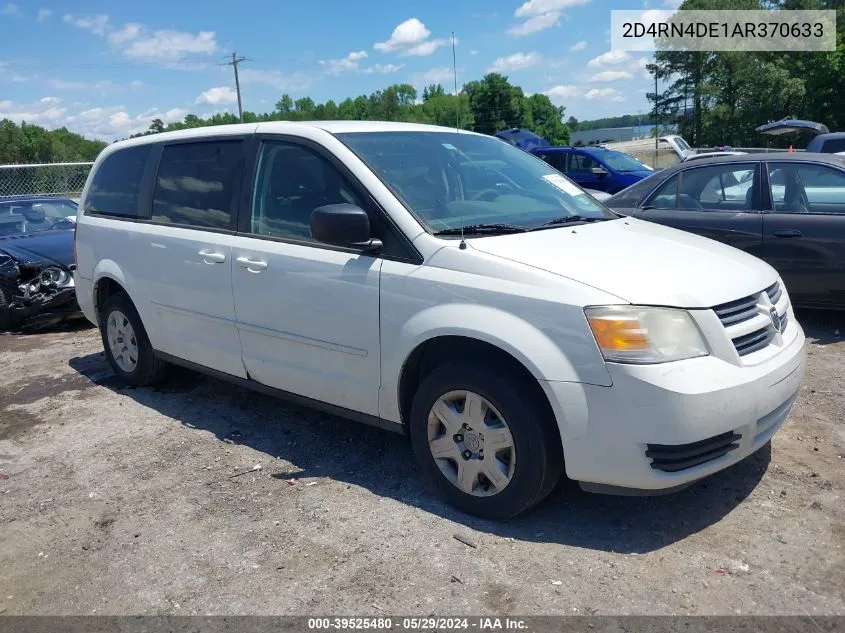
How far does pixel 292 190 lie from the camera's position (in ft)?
13.5

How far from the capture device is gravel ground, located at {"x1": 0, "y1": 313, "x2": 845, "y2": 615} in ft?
9.35

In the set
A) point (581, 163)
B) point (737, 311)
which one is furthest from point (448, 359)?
point (581, 163)

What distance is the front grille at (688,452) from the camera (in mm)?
2938

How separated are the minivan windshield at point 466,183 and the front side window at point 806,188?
270 centimetres

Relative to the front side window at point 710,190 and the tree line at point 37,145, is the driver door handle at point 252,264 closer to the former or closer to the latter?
the front side window at point 710,190

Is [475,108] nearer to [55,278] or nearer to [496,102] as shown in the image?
[496,102]

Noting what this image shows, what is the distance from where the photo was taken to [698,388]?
288 centimetres

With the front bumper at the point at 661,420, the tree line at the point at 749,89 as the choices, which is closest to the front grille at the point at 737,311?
the front bumper at the point at 661,420

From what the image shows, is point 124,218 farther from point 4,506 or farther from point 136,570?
point 136,570

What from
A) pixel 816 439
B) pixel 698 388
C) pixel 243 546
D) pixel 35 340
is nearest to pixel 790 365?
Result: pixel 698 388

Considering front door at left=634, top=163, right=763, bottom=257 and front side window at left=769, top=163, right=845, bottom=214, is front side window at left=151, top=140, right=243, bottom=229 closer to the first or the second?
front door at left=634, top=163, right=763, bottom=257

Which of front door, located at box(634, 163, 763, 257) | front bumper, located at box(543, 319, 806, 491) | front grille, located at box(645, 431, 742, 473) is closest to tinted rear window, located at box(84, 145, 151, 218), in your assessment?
front bumper, located at box(543, 319, 806, 491)

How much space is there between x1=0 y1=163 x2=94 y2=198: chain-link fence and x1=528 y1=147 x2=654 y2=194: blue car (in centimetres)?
1053

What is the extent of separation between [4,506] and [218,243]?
1.82m
